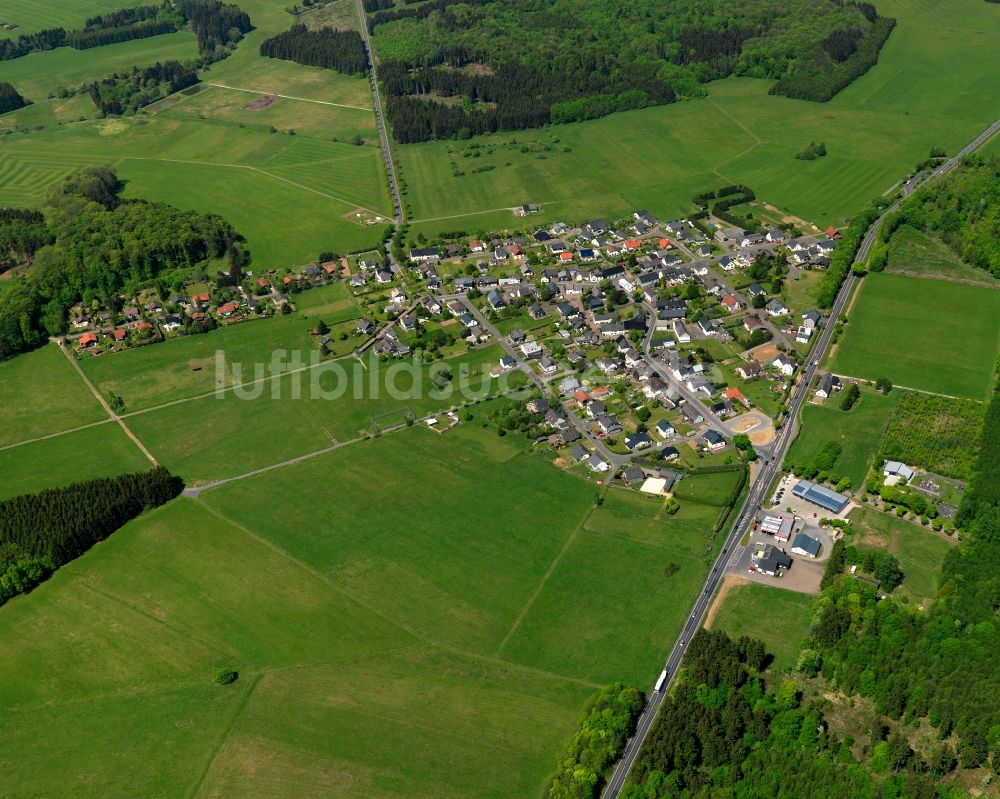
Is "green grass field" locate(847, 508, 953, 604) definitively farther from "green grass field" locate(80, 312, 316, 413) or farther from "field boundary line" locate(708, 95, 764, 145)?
"field boundary line" locate(708, 95, 764, 145)

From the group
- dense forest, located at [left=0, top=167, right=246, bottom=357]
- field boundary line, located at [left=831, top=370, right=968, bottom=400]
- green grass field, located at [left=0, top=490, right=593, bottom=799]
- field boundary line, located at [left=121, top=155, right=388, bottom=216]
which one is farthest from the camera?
field boundary line, located at [left=121, top=155, right=388, bottom=216]

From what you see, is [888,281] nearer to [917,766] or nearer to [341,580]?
[917,766]

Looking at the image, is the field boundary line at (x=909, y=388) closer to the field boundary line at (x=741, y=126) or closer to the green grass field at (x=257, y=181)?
the green grass field at (x=257, y=181)

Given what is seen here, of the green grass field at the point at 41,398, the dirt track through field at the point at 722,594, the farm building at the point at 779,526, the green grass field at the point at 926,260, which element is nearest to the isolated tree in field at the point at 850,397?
the farm building at the point at 779,526

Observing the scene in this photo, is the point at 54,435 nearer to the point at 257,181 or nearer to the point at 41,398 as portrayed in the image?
the point at 41,398

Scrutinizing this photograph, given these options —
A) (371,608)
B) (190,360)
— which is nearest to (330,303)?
(190,360)

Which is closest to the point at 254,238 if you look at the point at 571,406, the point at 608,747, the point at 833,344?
the point at 571,406

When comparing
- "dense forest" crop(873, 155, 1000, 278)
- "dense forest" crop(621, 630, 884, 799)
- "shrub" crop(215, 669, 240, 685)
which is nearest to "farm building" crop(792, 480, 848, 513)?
"dense forest" crop(621, 630, 884, 799)
